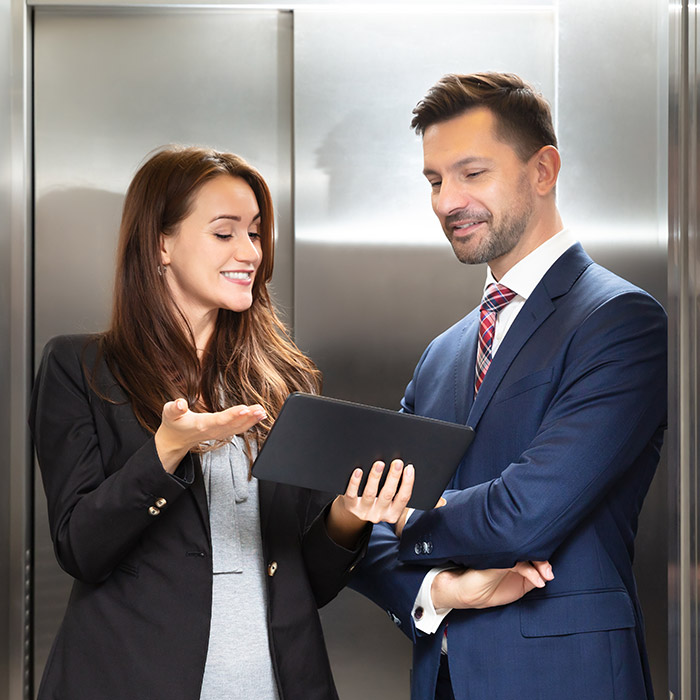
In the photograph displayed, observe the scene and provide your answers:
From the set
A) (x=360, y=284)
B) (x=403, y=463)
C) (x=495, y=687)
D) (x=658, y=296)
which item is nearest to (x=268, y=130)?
(x=360, y=284)

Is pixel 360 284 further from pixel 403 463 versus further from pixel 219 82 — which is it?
pixel 403 463

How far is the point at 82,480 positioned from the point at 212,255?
20.6 inches

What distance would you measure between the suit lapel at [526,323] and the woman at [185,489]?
0.30 metres

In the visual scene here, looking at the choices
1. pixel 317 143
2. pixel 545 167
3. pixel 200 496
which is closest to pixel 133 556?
pixel 200 496

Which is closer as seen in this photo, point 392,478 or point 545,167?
point 392,478

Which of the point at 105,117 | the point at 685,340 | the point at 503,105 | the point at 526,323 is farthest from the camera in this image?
the point at 105,117

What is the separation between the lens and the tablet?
1.48m

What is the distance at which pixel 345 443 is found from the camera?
1526 mm

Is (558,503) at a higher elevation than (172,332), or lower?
lower

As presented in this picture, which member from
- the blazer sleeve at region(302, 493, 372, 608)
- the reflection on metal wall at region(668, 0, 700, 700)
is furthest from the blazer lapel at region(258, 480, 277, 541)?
the reflection on metal wall at region(668, 0, 700, 700)

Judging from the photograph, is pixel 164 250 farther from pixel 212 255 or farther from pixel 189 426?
pixel 189 426

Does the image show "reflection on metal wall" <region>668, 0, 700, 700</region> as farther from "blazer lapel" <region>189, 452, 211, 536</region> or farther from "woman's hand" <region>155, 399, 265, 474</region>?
"blazer lapel" <region>189, 452, 211, 536</region>

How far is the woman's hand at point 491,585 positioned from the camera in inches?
65.4

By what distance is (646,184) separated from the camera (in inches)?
96.5
